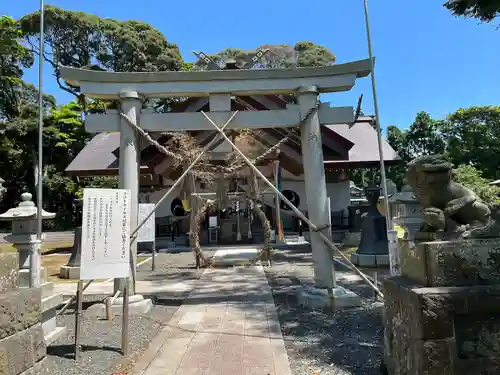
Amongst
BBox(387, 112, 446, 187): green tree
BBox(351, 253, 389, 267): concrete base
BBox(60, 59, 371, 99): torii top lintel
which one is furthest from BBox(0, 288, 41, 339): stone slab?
BBox(387, 112, 446, 187): green tree

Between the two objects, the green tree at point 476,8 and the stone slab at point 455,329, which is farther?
the green tree at point 476,8

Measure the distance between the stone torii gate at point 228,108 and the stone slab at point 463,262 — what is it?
3.85 m

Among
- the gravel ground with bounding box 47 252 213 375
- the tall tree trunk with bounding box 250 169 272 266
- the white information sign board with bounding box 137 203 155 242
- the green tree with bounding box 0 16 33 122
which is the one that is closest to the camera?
the gravel ground with bounding box 47 252 213 375

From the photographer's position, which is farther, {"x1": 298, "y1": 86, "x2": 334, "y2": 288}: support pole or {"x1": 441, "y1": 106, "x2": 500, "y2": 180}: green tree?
{"x1": 441, "y1": 106, "x2": 500, "y2": 180}: green tree

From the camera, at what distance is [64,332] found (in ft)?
16.8

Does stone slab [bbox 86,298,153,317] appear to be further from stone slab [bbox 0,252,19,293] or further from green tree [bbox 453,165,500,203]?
green tree [bbox 453,165,500,203]

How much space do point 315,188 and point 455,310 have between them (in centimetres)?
417

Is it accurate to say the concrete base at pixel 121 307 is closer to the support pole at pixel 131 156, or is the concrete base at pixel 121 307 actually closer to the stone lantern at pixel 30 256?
the support pole at pixel 131 156

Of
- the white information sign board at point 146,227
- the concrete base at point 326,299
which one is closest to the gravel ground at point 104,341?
the concrete base at point 326,299

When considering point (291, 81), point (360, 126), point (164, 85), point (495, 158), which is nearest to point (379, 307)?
point (291, 81)

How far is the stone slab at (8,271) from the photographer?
2742 mm

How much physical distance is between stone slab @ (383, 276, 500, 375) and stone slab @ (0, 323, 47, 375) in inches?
112

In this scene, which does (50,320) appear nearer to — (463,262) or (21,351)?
(21,351)

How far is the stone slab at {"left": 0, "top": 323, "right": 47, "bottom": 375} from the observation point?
261cm
